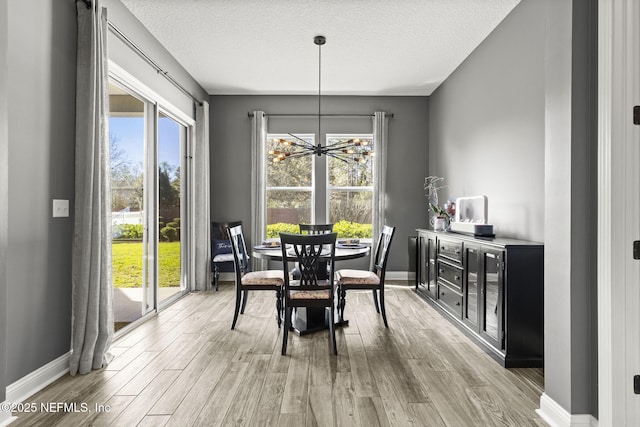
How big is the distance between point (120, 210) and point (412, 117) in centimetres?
442

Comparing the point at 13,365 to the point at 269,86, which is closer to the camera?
the point at 13,365

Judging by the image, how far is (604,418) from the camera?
1687 mm

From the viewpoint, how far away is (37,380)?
2.21 meters

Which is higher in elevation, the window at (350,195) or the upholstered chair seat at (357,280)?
the window at (350,195)

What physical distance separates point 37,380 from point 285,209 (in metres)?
3.92

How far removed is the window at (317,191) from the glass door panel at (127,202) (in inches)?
91.1

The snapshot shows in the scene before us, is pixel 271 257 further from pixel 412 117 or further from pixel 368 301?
pixel 412 117

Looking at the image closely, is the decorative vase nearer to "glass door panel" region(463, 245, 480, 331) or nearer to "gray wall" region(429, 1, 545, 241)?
"gray wall" region(429, 1, 545, 241)

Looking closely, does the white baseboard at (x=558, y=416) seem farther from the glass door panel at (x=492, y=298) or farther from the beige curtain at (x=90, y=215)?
the beige curtain at (x=90, y=215)

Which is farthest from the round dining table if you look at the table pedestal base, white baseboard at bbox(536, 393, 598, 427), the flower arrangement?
the flower arrangement

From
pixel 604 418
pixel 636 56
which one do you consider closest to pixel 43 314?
pixel 604 418

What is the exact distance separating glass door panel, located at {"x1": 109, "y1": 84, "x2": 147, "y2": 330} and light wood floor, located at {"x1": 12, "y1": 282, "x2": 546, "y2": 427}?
1.06 feet

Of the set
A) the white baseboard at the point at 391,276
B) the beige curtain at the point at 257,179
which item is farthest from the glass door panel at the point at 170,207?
the beige curtain at the point at 257,179

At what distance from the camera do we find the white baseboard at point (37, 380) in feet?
6.70
